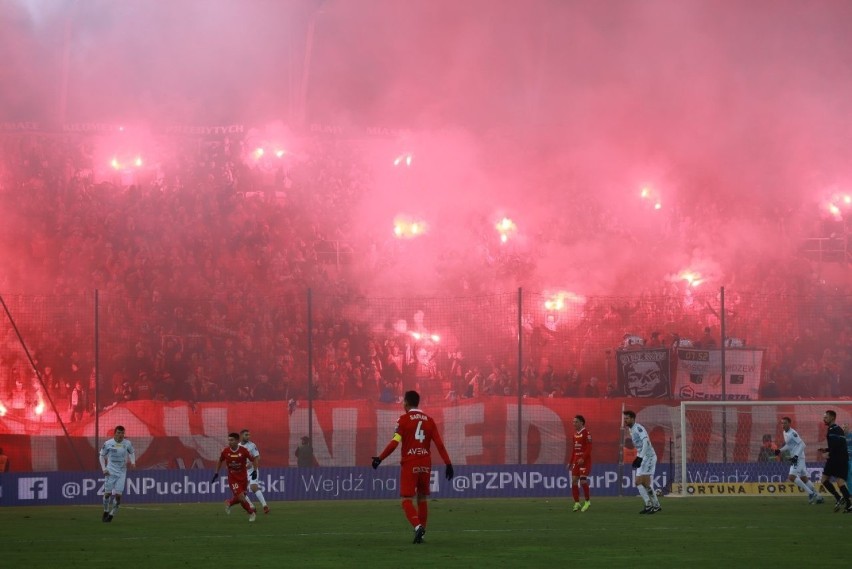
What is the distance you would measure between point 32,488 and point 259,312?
10319mm

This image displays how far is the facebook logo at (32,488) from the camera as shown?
26406mm

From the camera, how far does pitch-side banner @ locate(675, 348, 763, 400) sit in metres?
31.3

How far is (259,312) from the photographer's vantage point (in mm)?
35344

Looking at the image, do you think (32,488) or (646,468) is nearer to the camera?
(646,468)

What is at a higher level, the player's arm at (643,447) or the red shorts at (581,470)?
the player's arm at (643,447)

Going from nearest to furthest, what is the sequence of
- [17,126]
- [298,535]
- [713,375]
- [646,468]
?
[298,535]
[646,468]
[713,375]
[17,126]

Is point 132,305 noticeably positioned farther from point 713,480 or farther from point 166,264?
point 713,480

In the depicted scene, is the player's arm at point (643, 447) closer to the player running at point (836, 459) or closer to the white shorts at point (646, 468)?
the white shorts at point (646, 468)

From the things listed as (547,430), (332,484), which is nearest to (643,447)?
(547,430)

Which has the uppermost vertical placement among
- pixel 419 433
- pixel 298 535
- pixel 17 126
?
pixel 17 126

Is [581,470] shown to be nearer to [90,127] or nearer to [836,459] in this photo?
[836,459]

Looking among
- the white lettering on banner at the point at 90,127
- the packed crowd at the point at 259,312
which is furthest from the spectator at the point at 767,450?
the white lettering on banner at the point at 90,127

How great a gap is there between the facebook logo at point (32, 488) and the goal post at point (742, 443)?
48.0 feet

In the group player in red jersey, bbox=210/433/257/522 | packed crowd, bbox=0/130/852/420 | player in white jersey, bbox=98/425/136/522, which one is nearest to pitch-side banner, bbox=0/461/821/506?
packed crowd, bbox=0/130/852/420
